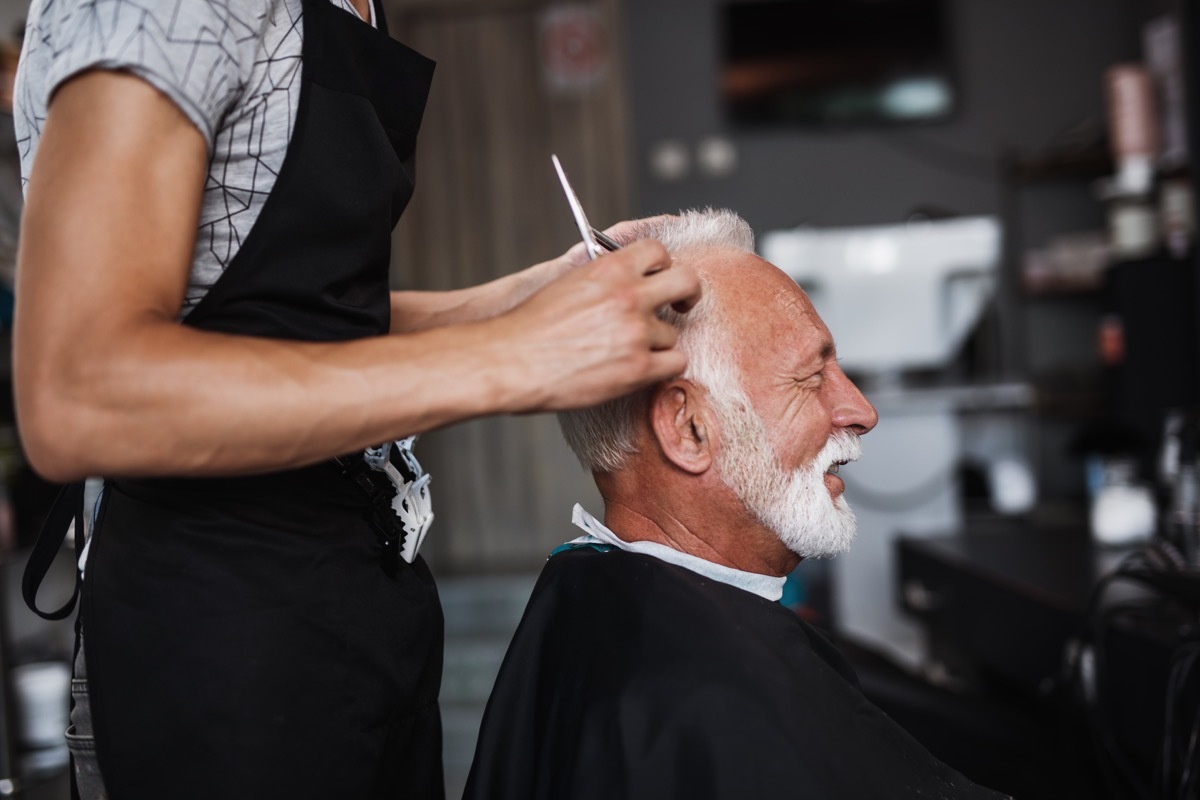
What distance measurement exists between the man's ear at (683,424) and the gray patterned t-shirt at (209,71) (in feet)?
1.64

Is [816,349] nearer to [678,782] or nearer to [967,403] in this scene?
[678,782]

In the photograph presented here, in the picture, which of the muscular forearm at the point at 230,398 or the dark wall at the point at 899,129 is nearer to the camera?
the muscular forearm at the point at 230,398

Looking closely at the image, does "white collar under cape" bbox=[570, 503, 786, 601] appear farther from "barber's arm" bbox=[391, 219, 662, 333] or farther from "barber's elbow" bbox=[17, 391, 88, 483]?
"barber's elbow" bbox=[17, 391, 88, 483]

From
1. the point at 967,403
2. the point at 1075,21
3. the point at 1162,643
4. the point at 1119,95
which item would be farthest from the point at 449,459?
the point at 1162,643

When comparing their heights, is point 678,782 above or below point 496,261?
below

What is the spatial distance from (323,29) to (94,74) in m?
0.25

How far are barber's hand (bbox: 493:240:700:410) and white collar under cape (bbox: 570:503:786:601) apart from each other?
1.46 feet

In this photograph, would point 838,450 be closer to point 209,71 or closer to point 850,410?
point 850,410

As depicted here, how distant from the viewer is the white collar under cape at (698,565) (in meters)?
1.23

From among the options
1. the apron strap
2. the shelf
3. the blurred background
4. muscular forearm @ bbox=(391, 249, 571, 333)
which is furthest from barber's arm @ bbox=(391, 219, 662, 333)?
the shelf

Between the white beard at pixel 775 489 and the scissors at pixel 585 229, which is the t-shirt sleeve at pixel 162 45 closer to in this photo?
the scissors at pixel 585 229

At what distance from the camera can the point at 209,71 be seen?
2.65 feet

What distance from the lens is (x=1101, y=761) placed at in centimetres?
165

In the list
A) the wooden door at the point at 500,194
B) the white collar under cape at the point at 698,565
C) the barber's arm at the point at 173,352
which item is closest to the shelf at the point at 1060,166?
the wooden door at the point at 500,194
